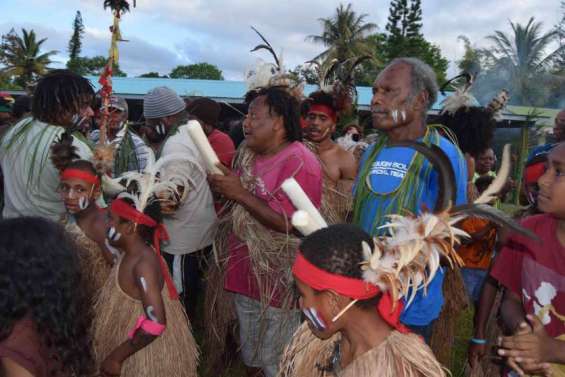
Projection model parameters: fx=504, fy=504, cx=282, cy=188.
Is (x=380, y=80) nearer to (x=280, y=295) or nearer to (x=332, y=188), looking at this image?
(x=280, y=295)

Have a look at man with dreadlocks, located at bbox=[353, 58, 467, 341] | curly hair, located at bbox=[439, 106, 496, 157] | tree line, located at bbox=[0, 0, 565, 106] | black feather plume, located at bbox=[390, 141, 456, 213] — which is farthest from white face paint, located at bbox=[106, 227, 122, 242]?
tree line, located at bbox=[0, 0, 565, 106]

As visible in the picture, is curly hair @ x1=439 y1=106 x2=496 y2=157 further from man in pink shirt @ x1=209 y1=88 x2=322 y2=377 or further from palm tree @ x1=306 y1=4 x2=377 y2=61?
palm tree @ x1=306 y1=4 x2=377 y2=61

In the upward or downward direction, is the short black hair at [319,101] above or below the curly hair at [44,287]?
above

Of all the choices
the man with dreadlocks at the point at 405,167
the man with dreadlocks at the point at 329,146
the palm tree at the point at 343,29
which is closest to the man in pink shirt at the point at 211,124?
the man with dreadlocks at the point at 329,146

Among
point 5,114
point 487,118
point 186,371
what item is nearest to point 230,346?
point 186,371

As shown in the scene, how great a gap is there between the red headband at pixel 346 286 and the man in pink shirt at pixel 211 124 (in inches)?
111

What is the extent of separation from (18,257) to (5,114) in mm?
5461

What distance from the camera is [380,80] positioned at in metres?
2.51

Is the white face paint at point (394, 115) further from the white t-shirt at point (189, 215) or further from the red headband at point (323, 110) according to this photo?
the red headband at point (323, 110)

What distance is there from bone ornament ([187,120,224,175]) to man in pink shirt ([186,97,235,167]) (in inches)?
70.1

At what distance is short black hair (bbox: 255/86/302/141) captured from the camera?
114 inches

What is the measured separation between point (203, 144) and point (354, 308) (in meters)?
1.24

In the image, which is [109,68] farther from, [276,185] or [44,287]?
[44,287]

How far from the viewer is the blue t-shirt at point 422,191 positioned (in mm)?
2273
